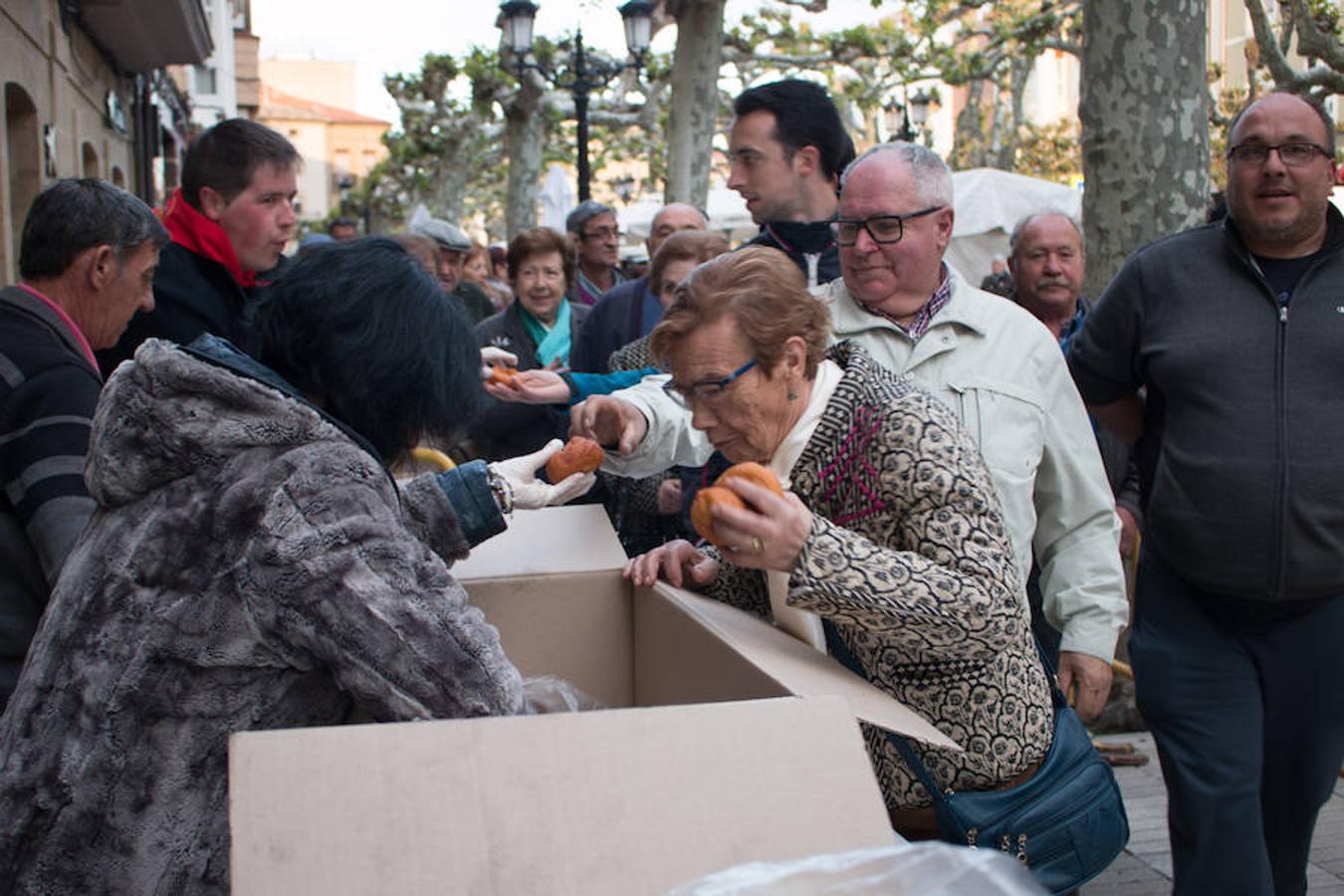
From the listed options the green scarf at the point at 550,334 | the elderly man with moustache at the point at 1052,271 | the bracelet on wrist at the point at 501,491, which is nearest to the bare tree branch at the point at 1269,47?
the green scarf at the point at 550,334

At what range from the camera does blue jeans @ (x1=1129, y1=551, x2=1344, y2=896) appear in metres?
3.37

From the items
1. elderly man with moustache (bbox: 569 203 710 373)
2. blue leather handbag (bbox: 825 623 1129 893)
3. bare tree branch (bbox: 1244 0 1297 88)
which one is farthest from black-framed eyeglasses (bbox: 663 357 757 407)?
bare tree branch (bbox: 1244 0 1297 88)

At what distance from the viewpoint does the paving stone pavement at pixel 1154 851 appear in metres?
4.55

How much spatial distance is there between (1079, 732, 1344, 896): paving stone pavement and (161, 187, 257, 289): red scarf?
3025 millimetres

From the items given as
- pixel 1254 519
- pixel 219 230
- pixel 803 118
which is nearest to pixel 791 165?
pixel 803 118

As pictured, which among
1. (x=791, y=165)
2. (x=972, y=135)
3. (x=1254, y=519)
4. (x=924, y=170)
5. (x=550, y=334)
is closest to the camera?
(x=924, y=170)

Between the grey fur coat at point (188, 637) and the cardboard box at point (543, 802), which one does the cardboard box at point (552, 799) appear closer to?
the cardboard box at point (543, 802)

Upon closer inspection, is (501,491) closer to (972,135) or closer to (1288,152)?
(1288,152)

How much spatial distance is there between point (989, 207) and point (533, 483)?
1341cm

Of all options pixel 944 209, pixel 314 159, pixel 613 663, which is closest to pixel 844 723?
pixel 613 663

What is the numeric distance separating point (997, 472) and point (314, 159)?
10661 cm

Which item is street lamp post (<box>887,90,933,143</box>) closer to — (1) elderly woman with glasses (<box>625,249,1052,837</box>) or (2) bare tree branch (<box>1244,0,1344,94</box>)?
(2) bare tree branch (<box>1244,0,1344,94</box>)

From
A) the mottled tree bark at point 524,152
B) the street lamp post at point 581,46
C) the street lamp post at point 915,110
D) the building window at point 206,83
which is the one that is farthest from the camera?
the building window at point 206,83

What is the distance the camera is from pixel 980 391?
118 inches
